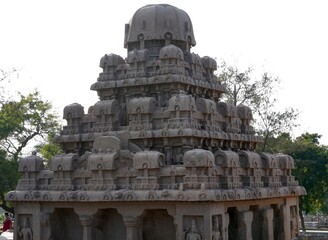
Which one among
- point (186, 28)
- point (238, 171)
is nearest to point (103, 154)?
point (238, 171)

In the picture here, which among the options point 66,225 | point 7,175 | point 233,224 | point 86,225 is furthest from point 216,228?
point 7,175

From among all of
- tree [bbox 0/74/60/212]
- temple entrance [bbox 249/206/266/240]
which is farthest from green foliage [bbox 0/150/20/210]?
temple entrance [bbox 249/206/266/240]

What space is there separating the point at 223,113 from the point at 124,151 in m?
4.96

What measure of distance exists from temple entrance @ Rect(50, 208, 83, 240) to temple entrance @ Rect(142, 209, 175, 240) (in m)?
2.85

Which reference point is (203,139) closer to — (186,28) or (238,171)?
(238,171)

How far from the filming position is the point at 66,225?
20.5m

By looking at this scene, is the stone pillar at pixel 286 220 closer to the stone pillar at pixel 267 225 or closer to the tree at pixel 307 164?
the stone pillar at pixel 267 225

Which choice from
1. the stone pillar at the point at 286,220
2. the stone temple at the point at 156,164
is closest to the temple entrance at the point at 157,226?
the stone temple at the point at 156,164

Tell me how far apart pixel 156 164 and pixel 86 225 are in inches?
148

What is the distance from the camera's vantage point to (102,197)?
17734 millimetres

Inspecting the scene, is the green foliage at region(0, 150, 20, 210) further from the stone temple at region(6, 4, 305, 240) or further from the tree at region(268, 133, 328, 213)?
the tree at region(268, 133, 328, 213)

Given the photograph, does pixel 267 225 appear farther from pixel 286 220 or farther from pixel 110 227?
pixel 110 227

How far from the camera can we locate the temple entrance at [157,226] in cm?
1862

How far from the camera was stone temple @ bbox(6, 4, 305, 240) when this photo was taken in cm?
→ 1708
